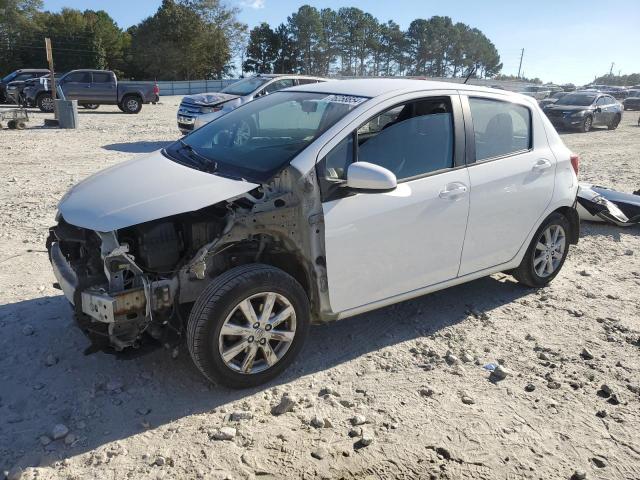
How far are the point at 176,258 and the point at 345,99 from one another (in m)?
1.62

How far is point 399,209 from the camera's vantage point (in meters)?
3.62

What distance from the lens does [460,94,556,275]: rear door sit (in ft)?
13.6

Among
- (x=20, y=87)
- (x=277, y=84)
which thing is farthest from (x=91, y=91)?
(x=277, y=84)

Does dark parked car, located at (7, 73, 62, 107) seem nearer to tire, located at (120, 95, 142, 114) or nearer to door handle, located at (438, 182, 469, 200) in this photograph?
tire, located at (120, 95, 142, 114)

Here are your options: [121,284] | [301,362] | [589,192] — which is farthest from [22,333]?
[589,192]

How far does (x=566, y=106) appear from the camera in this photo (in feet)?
69.5

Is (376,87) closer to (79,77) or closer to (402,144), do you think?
(402,144)

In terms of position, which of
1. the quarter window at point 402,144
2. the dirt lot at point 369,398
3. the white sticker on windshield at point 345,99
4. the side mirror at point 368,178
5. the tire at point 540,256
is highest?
the white sticker on windshield at point 345,99

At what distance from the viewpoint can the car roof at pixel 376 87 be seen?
3898mm

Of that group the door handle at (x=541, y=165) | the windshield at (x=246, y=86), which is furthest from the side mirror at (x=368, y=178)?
the windshield at (x=246, y=86)

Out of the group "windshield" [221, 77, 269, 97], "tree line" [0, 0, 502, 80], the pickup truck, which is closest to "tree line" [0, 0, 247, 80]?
"tree line" [0, 0, 502, 80]

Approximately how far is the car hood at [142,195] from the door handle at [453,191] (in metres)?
1.41

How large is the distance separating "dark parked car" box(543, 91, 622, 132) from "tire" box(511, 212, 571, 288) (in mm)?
17128

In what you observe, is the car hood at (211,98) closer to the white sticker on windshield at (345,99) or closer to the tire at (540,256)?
the white sticker on windshield at (345,99)
